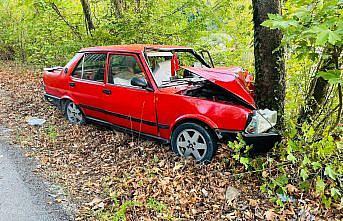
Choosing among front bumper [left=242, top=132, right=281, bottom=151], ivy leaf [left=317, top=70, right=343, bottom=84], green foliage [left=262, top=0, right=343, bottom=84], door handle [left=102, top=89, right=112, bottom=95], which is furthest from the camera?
door handle [left=102, top=89, right=112, bottom=95]

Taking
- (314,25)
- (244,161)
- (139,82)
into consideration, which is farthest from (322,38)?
(139,82)

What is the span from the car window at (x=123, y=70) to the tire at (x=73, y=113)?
1.33 m

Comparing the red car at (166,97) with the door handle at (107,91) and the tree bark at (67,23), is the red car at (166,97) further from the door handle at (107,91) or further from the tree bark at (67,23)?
the tree bark at (67,23)

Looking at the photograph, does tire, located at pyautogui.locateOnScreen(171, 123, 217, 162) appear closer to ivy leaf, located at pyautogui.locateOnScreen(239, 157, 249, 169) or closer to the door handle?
ivy leaf, located at pyautogui.locateOnScreen(239, 157, 249, 169)

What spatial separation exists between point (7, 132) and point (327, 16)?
6.07m

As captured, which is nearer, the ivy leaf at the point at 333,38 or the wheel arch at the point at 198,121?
the ivy leaf at the point at 333,38

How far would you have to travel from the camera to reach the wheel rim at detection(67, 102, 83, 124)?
650 cm

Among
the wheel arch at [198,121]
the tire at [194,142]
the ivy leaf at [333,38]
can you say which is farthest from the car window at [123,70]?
the ivy leaf at [333,38]

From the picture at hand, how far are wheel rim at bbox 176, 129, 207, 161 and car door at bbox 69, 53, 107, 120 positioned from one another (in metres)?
1.85

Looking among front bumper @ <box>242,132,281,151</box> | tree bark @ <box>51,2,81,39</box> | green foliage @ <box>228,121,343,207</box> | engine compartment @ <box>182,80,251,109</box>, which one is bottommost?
green foliage @ <box>228,121,343,207</box>

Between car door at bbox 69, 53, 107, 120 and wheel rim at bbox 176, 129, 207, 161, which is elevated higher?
car door at bbox 69, 53, 107, 120

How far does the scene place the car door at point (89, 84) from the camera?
227 inches

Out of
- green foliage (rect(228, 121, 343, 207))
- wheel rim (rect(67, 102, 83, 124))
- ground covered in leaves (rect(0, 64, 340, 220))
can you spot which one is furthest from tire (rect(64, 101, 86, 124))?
green foliage (rect(228, 121, 343, 207))

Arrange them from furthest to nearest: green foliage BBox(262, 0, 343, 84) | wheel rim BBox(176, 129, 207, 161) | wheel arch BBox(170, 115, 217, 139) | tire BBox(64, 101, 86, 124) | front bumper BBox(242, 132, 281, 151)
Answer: tire BBox(64, 101, 86, 124) < wheel rim BBox(176, 129, 207, 161) < wheel arch BBox(170, 115, 217, 139) < front bumper BBox(242, 132, 281, 151) < green foliage BBox(262, 0, 343, 84)
